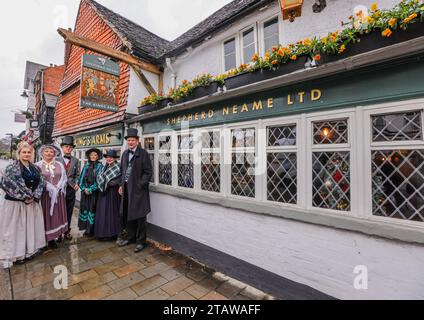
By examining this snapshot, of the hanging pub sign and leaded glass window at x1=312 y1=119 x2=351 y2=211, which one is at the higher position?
the hanging pub sign

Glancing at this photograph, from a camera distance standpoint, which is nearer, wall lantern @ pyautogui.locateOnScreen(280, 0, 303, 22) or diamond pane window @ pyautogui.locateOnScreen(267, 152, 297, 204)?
wall lantern @ pyautogui.locateOnScreen(280, 0, 303, 22)

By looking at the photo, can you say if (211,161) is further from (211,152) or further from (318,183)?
(318,183)

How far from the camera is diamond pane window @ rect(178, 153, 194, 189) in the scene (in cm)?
448

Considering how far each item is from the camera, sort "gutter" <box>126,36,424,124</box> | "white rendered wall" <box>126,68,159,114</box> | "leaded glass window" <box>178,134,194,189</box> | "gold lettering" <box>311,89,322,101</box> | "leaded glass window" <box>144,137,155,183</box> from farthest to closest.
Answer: "white rendered wall" <box>126,68,159,114</box> < "leaded glass window" <box>144,137,155,183</box> < "leaded glass window" <box>178,134,194,189</box> < "gold lettering" <box>311,89,322,101</box> < "gutter" <box>126,36,424,124</box>

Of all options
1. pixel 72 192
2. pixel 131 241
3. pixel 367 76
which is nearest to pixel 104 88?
pixel 72 192

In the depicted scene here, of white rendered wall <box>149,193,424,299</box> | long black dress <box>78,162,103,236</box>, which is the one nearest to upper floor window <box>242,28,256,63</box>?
white rendered wall <box>149,193,424,299</box>

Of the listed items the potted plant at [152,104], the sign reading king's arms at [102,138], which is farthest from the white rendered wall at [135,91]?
the sign reading king's arms at [102,138]

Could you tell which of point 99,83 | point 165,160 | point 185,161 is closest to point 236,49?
point 185,161

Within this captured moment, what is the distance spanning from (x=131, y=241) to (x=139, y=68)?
4.49m

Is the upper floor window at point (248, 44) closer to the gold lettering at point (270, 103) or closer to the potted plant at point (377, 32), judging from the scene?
the gold lettering at point (270, 103)

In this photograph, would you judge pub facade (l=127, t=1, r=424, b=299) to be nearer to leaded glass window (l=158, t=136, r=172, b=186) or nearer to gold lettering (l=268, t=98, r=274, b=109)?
gold lettering (l=268, t=98, r=274, b=109)

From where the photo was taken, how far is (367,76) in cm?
242

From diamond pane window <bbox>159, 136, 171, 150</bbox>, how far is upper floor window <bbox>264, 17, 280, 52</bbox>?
2834 mm

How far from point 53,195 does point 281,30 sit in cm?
559
